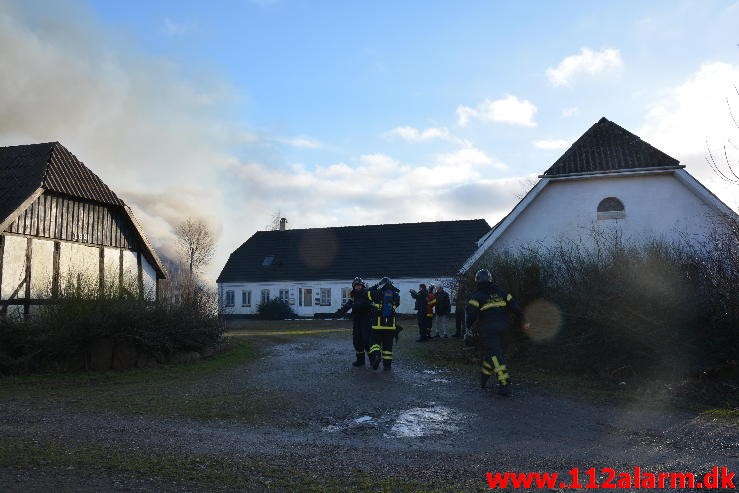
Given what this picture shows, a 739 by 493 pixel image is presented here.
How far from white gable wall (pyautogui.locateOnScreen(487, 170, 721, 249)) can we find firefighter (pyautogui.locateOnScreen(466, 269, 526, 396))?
27.6 feet

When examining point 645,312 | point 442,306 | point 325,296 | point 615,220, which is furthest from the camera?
point 325,296

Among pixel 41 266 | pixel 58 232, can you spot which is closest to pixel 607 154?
pixel 58 232

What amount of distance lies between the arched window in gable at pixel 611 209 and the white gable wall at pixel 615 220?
0.13 meters

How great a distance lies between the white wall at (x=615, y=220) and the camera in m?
17.5

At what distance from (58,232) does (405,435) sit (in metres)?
15.5

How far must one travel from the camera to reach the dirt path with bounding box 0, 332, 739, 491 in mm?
5297

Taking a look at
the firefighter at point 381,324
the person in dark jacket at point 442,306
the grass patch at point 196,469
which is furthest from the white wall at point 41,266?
the grass patch at point 196,469

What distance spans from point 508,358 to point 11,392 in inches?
385

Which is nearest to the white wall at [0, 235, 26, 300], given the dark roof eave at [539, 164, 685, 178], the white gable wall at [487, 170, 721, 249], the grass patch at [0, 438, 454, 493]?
the grass patch at [0, 438, 454, 493]

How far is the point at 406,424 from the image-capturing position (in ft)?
24.1

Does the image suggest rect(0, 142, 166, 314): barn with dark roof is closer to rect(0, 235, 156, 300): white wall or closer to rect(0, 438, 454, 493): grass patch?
rect(0, 235, 156, 300): white wall

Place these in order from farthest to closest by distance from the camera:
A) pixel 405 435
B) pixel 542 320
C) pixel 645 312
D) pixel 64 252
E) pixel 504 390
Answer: pixel 64 252, pixel 542 320, pixel 645 312, pixel 504 390, pixel 405 435

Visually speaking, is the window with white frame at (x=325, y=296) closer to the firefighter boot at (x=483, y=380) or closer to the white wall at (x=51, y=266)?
the white wall at (x=51, y=266)

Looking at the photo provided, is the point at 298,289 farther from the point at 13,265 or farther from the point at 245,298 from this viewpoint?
the point at 13,265
